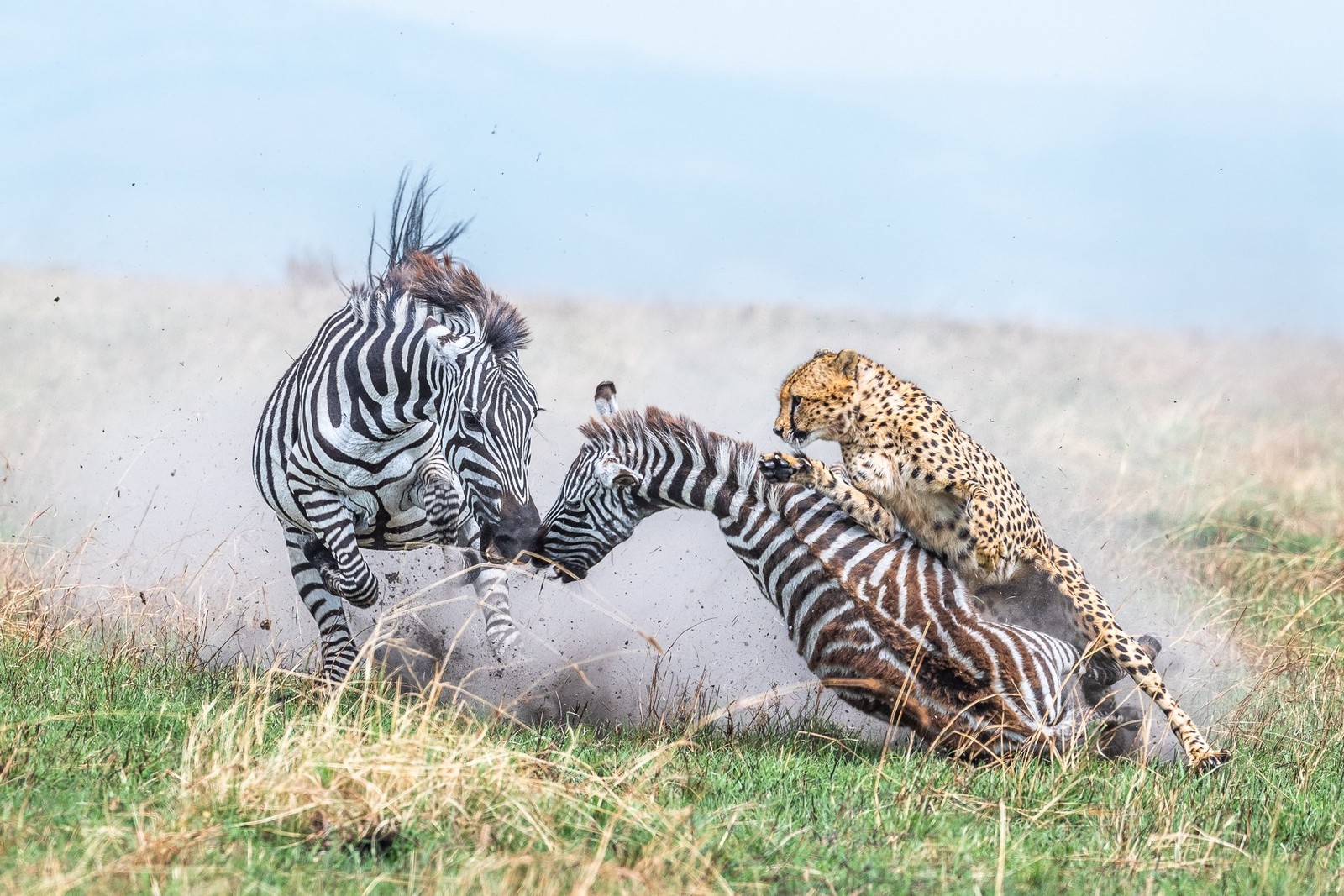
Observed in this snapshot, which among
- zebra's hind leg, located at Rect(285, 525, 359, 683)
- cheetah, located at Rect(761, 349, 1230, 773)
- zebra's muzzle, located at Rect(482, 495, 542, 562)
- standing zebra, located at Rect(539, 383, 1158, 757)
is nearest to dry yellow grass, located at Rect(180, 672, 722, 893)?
standing zebra, located at Rect(539, 383, 1158, 757)

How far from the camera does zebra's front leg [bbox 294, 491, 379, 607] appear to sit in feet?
24.9

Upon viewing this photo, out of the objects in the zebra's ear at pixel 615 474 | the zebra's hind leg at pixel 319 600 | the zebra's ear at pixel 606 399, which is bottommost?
the zebra's hind leg at pixel 319 600

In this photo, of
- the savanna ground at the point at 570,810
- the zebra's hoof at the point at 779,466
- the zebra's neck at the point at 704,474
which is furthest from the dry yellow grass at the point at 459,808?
the zebra's neck at the point at 704,474

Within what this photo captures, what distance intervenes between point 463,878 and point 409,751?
2.95 ft

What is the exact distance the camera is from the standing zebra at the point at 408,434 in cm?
748

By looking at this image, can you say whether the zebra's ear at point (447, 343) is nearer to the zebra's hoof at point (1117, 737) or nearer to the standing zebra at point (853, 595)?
the standing zebra at point (853, 595)

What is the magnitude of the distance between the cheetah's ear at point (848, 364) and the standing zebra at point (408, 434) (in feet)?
6.41

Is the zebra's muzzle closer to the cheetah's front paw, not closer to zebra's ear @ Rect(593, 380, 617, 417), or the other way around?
zebra's ear @ Rect(593, 380, 617, 417)

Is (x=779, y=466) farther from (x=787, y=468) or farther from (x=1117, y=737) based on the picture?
(x=1117, y=737)

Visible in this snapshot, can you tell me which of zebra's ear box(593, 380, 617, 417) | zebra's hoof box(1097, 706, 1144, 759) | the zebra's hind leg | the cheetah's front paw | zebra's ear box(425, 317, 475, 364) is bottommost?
the zebra's hind leg

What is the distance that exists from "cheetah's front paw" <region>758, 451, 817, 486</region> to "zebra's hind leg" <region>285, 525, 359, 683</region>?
3.19 meters

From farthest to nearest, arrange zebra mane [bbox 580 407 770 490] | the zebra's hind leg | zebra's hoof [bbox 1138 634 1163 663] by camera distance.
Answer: the zebra's hind leg, zebra's hoof [bbox 1138 634 1163 663], zebra mane [bbox 580 407 770 490]

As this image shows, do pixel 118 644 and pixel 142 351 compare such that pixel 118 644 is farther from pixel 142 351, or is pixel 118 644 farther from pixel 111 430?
pixel 142 351

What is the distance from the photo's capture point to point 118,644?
7340mm
